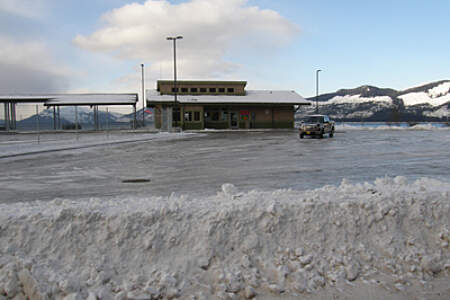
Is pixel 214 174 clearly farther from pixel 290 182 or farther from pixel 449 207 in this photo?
pixel 449 207

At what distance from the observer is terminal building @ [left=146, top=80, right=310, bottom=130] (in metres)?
45.2

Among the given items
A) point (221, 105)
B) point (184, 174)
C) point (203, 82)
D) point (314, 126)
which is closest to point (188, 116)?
point (221, 105)

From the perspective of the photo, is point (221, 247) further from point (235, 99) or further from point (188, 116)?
point (235, 99)

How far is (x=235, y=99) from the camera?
47312 millimetres

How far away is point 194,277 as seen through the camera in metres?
4.02

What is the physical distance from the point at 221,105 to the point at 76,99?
18.3 m

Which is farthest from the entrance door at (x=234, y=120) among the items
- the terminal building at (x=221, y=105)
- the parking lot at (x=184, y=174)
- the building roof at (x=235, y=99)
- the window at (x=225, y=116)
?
the parking lot at (x=184, y=174)

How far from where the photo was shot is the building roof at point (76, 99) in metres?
45.1

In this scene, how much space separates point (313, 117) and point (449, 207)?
23540 millimetres

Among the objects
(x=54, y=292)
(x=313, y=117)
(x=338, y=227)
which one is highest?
(x=313, y=117)

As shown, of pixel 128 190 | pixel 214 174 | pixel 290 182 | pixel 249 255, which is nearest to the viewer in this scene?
pixel 249 255

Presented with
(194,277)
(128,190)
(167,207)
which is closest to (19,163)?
(128,190)

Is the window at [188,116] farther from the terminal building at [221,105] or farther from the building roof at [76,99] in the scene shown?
the building roof at [76,99]

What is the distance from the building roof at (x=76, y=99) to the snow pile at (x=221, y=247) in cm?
4151
